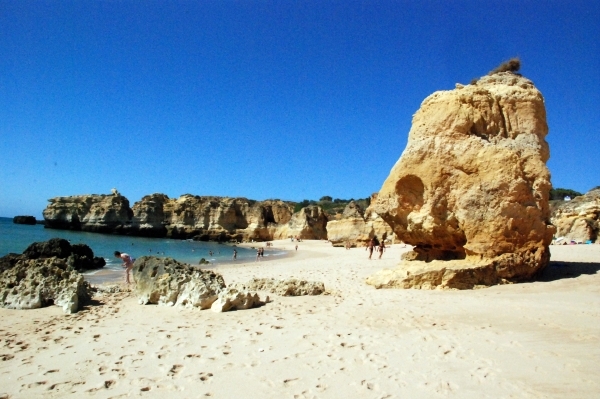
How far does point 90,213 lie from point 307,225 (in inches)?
1542

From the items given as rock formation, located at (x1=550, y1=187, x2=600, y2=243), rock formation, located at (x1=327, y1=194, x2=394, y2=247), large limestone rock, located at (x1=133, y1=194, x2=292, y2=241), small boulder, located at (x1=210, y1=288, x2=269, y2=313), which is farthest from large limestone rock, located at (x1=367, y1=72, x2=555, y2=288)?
large limestone rock, located at (x1=133, y1=194, x2=292, y2=241)

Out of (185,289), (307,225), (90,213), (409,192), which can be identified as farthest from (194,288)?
(90,213)

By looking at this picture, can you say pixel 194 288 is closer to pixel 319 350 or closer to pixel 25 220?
pixel 319 350

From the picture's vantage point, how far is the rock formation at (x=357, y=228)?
39.6 metres

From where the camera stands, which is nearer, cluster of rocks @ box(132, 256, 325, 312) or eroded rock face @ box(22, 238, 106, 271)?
cluster of rocks @ box(132, 256, 325, 312)

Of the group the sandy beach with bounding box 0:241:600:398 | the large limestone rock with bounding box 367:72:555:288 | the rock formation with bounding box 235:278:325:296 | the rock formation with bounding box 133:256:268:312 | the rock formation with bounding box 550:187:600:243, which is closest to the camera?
the sandy beach with bounding box 0:241:600:398

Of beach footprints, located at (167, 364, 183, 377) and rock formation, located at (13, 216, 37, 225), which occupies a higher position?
rock formation, located at (13, 216, 37, 225)

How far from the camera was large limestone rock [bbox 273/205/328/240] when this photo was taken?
182 feet

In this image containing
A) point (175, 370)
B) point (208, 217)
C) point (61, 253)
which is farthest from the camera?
point (208, 217)

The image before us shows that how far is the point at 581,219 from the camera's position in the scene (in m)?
29.1

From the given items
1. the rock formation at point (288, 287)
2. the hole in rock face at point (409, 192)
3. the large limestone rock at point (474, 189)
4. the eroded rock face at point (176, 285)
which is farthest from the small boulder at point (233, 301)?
the hole in rock face at point (409, 192)

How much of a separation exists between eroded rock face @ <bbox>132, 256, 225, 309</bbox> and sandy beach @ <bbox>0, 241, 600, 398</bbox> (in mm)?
331

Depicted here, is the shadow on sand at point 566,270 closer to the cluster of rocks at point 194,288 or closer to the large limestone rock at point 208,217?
the cluster of rocks at point 194,288

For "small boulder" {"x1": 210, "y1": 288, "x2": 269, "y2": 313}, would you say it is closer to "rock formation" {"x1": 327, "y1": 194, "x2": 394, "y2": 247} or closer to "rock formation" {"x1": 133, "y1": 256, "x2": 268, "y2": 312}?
"rock formation" {"x1": 133, "y1": 256, "x2": 268, "y2": 312}
